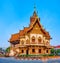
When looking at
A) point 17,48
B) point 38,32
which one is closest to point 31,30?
point 38,32

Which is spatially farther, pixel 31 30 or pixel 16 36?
pixel 16 36

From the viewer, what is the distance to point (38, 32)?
56500 millimetres

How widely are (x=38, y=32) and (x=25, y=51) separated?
5.23m

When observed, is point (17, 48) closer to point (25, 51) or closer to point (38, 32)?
point (25, 51)

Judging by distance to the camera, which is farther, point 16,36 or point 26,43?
point 16,36

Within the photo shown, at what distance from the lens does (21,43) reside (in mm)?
56719

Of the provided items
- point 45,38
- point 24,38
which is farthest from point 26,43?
point 45,38

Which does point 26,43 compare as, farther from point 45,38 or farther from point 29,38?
point 45,38

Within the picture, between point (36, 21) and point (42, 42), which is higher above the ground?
point (36, 21)

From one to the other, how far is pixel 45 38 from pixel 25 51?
19.2 ft

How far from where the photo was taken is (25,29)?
2311 inches

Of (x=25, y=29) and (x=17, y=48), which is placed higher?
(x=25, y=29)

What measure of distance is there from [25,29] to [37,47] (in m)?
5.95

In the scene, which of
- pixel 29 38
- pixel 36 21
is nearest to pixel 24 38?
pixel 29 38
